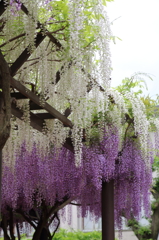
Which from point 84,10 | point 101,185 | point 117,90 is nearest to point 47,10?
point 84,10

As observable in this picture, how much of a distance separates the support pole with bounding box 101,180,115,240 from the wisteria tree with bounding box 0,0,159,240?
3.7 inches

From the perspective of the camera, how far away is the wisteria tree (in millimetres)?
2959

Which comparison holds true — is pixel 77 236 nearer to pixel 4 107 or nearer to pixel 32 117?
pixel 32 117

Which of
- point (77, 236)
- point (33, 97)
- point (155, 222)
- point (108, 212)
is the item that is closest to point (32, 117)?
point (33, 97)

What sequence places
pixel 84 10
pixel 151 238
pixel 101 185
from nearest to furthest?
pixel 84 10 < pixel 101 185 < pixel 151 238

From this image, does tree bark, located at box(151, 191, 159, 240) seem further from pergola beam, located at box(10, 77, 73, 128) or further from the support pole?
pergola beam, located at box(10, 77, 73, 128)

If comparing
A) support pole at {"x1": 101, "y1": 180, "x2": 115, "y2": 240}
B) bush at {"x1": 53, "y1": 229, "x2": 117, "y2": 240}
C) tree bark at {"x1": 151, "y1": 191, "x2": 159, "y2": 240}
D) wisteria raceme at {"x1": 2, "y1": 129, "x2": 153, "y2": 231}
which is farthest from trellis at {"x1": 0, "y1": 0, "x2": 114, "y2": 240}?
bush at {"x1": 53, "y1": 229, "x2": 117, "y2": 240}

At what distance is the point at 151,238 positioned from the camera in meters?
8.25

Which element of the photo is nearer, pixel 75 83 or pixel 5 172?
pixel 75 83

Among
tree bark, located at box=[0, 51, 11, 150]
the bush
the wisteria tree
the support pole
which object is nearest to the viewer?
tree bark, located at box=[0, 51, 11, 150]

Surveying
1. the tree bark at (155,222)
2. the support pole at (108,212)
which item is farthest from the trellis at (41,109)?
the tree bark at (155,222)

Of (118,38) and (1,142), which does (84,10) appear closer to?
(118,38)

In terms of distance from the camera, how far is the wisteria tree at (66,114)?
296cm

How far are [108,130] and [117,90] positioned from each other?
1.89 ft
